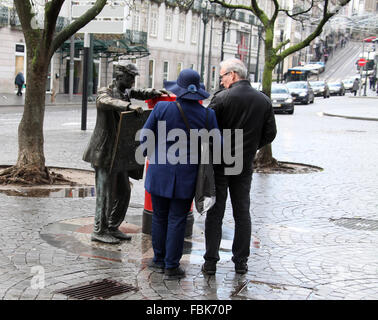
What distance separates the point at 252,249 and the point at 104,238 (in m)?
1.52

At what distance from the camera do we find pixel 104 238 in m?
6.78

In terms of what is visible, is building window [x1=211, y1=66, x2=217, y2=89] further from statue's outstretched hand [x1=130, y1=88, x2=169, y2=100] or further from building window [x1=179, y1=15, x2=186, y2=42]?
statue's outstretched hand [x1=130, y1=88, x2=169, y2=100]

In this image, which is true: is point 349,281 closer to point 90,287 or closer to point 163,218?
point 163,218

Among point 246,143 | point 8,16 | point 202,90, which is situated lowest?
point 246,143

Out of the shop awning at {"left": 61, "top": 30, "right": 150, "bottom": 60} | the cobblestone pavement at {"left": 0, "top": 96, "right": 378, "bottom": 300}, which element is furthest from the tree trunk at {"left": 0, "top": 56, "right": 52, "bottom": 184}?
the shop awning at {"left": 61, "top": 30, "right": 150, "bottom": 60}

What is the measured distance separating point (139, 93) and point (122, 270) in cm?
185

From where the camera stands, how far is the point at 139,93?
6.75 metres

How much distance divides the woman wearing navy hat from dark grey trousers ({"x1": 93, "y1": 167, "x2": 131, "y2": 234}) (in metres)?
0.93

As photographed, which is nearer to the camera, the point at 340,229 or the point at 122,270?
the point at 122,270

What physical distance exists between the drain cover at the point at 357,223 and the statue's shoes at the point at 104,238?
3.05 m

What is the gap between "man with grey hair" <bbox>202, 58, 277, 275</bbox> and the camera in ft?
19.5

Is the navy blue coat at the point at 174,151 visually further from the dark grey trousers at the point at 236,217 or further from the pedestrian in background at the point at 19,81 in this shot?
the pedestrian in background at the point at 19,81
